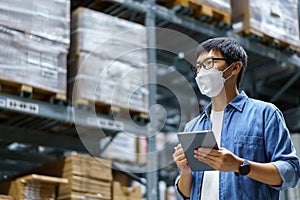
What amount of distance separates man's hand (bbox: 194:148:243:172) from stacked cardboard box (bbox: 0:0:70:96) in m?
2.91

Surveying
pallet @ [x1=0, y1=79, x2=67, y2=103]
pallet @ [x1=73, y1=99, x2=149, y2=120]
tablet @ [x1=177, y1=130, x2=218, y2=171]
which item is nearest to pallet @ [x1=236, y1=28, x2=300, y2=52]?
pallet @ [x1=73, y1=99, x2=149, y2=120]

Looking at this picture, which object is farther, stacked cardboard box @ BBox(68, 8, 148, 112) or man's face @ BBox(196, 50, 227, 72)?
stacked cardboard box @ BBox(68, 8, 148, 112)

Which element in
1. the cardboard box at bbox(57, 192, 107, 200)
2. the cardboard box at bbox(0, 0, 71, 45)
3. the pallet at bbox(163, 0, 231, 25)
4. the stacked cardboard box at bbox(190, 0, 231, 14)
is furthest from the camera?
the stacked cardboard box at bbox(190, 0, 231, 14)

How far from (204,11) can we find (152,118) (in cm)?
144

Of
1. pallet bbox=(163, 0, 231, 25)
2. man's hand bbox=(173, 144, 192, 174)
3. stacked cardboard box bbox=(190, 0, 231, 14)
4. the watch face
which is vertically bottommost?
the watch face

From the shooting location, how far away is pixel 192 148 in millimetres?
2293

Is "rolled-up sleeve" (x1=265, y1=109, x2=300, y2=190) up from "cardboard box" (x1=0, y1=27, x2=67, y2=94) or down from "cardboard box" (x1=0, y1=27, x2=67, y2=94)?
down

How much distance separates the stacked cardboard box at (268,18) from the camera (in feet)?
21.6

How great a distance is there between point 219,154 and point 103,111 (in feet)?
11.5

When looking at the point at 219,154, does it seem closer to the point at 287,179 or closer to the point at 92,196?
the point at 287,179

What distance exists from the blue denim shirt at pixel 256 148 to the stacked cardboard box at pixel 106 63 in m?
2.89

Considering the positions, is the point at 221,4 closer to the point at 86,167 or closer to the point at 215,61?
the point at 86,167

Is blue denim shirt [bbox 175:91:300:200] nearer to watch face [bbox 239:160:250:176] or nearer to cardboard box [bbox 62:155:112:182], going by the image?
watch face [bbox 239:160:250:176]

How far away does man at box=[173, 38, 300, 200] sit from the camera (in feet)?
7.42
